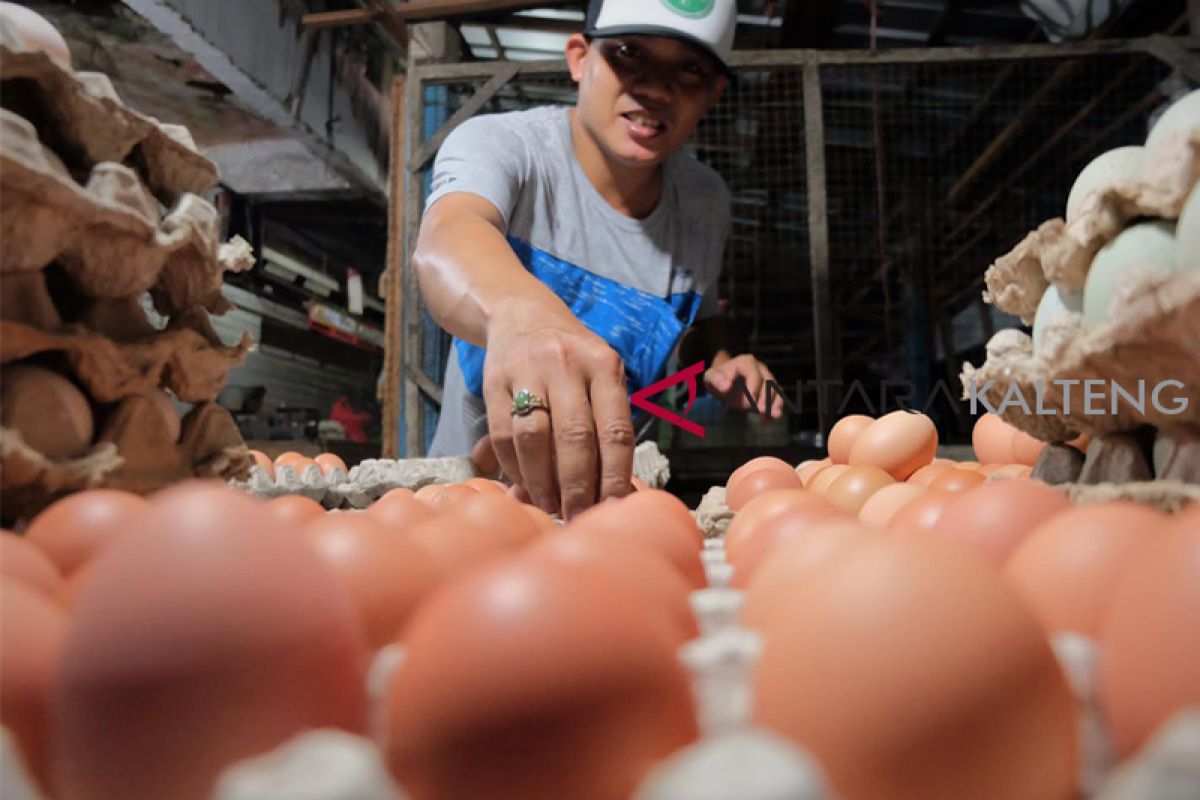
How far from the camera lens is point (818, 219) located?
3.20 meters

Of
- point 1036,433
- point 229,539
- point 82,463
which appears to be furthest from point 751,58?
point 229,539

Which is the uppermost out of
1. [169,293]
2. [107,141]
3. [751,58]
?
[751,58]

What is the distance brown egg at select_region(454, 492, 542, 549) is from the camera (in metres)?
0.59

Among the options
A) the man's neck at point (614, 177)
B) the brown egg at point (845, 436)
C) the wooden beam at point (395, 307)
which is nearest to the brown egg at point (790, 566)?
the brown egg at point (845, 436)

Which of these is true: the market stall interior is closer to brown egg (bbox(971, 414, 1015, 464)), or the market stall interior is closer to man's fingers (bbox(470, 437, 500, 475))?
brown egg (bbox(971, 414, 1015, 464))

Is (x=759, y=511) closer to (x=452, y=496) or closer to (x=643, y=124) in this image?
(x=452, y=496)

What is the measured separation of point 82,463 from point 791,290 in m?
6.05

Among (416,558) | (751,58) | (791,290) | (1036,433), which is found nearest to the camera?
(416,558)

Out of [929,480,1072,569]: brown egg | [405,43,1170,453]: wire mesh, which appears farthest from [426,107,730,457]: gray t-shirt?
[929,480,1072,569]: brown egg

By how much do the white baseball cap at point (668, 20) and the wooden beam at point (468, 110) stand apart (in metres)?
1.55

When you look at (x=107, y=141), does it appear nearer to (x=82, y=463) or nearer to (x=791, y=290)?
(x=82, y=463)

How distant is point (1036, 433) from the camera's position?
0.84 m

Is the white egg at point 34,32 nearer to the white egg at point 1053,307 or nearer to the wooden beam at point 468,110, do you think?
the white egg at point 1053,307

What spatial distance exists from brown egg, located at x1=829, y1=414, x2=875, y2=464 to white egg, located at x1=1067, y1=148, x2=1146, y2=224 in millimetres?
724
